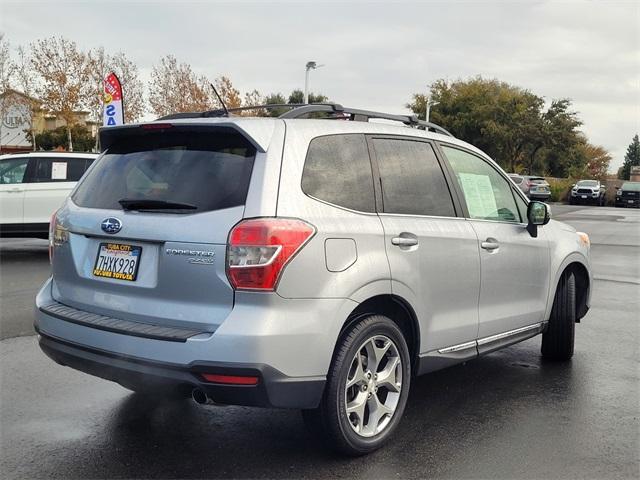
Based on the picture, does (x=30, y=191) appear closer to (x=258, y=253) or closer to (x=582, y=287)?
(x=582, y=287)

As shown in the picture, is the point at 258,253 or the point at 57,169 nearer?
the point at 258,253

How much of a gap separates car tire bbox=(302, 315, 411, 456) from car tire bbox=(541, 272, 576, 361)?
2.14m

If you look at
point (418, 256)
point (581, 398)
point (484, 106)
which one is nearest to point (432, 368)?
point (418, 256)

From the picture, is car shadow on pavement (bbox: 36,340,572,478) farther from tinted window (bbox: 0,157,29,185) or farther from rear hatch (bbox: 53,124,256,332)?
tinted window (bbox: 0,157,29,185)

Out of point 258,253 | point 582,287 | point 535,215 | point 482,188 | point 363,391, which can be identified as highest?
point 482,188

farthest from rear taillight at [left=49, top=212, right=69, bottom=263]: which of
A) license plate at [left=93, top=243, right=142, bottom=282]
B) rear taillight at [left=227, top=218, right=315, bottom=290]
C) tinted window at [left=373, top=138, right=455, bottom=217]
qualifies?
tinted window at [left=373, top=138, right=455, bottom=217]

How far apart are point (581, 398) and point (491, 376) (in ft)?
2.35

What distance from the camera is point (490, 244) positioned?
4520 millimetres

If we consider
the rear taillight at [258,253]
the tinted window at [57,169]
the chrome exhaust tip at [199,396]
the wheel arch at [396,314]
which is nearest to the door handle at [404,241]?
the wheel arch at [396,314]

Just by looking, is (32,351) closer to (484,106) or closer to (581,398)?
(581,398)

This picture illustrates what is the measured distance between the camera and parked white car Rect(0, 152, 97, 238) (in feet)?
38.1

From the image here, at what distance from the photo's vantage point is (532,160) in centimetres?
6125

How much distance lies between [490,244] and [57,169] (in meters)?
9.43

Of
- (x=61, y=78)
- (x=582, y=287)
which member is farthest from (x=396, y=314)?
(x=61, y=78)
